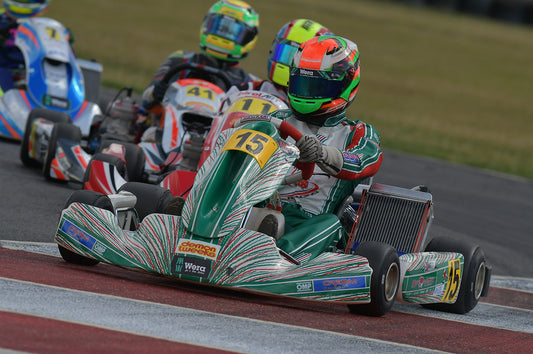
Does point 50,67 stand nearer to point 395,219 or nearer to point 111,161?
point 111,161

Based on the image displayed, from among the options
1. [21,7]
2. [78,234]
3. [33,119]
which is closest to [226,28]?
[33,119]

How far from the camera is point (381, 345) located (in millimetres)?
4445

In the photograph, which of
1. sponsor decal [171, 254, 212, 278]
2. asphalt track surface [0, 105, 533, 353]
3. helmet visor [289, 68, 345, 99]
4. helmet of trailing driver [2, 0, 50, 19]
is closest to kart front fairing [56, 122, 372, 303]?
sponsor decal [171, 254, 212, 278]

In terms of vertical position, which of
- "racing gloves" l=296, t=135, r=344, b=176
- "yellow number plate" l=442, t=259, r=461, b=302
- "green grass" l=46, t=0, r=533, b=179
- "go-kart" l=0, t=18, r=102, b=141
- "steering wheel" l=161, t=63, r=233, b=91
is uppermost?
"racing gloves" l=296, t=135, r=344, b=176

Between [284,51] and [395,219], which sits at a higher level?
[284,51]

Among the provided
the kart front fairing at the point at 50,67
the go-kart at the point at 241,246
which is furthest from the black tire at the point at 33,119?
the go-kart at the point at 241,246

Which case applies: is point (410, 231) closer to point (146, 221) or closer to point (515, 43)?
point (146, 221)

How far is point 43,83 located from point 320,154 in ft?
18.0

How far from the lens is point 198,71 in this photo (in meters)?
9.35

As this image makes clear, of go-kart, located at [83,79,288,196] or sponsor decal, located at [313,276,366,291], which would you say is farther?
go-kart, located at [83,79,288,196]

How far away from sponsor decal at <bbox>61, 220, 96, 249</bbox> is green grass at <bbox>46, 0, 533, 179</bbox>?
12.4 m

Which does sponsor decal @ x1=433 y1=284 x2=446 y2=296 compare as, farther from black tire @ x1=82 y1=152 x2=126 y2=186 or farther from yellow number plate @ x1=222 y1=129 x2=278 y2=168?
black tire @ x1=82 y1=152 x2=126 y2=186

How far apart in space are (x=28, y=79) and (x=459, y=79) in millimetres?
23307

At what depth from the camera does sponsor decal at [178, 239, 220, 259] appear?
4.83m
